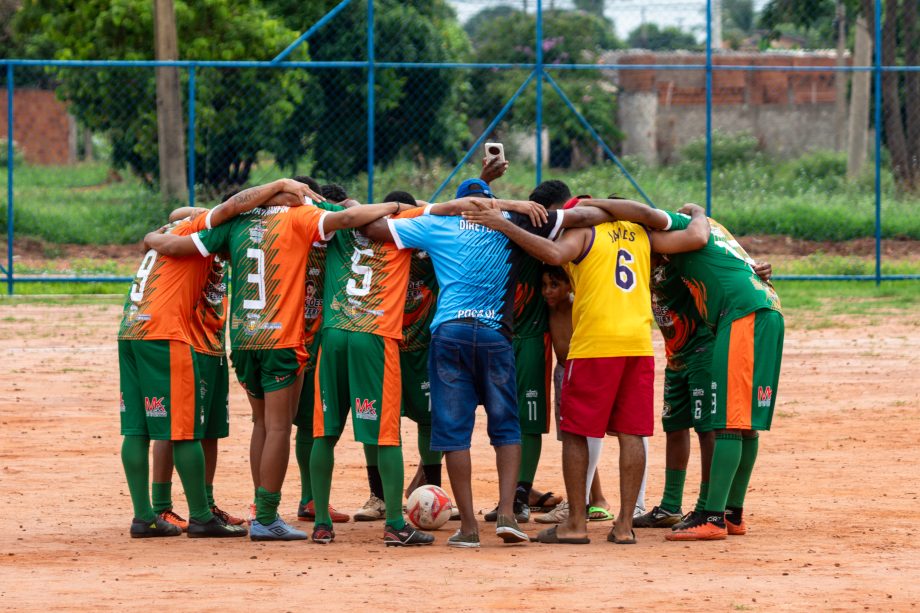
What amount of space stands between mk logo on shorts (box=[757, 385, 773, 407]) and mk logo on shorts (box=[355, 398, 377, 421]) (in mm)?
2130

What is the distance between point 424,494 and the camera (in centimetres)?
807

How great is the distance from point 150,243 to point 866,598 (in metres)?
4.28

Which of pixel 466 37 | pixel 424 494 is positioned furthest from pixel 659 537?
pixel 466 37

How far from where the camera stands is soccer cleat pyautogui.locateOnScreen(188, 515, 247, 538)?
8016mm

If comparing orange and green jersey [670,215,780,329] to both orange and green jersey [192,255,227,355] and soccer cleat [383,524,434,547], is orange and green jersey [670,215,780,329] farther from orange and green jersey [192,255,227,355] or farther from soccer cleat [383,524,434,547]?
orange and green jersey [192,255,227,355]

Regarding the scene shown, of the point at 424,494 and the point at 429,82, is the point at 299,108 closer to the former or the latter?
the point at 429,82

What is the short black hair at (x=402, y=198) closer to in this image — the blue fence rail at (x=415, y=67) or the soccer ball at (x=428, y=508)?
the soccer ball at (x=428, y=508)

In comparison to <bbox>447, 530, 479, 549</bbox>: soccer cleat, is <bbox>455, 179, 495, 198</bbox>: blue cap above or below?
above

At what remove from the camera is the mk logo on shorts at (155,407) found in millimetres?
7930

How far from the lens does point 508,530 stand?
24.9 ft

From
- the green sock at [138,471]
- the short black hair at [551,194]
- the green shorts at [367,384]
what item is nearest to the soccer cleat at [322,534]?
the green shorts at [367,384]

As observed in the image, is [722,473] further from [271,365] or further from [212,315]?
Result: [212,315]

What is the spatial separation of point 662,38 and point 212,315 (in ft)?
61.2

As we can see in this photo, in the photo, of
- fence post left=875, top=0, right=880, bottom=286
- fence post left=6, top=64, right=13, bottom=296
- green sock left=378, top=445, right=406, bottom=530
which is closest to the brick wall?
fence post left=6, top=64, right=13, bottom=296
